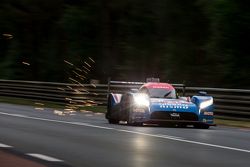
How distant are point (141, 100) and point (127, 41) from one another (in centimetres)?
1802

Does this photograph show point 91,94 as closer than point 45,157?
No

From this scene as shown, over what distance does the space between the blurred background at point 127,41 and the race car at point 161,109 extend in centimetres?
626

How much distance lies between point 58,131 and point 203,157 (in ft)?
18.1

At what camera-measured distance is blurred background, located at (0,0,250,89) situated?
85.3ft

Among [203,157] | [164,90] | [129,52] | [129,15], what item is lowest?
[203,157]

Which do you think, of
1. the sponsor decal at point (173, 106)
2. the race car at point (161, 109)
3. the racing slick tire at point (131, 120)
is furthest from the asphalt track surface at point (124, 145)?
the sponsor decal at point (173, 106)

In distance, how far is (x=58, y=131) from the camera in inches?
626

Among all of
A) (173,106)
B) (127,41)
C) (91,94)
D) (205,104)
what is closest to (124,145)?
(173,106)

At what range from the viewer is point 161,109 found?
1869cm

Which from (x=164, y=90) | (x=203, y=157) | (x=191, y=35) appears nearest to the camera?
(x=203, y=157)

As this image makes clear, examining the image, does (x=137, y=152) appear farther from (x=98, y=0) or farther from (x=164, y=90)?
(x=98, y=0)

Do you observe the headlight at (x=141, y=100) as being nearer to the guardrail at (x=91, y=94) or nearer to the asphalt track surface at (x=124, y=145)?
the asphalt track surface at (x=124, y=145)

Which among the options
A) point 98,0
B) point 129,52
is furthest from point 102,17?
point 129,52

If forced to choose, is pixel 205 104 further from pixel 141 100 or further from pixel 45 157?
pixel 45 157
